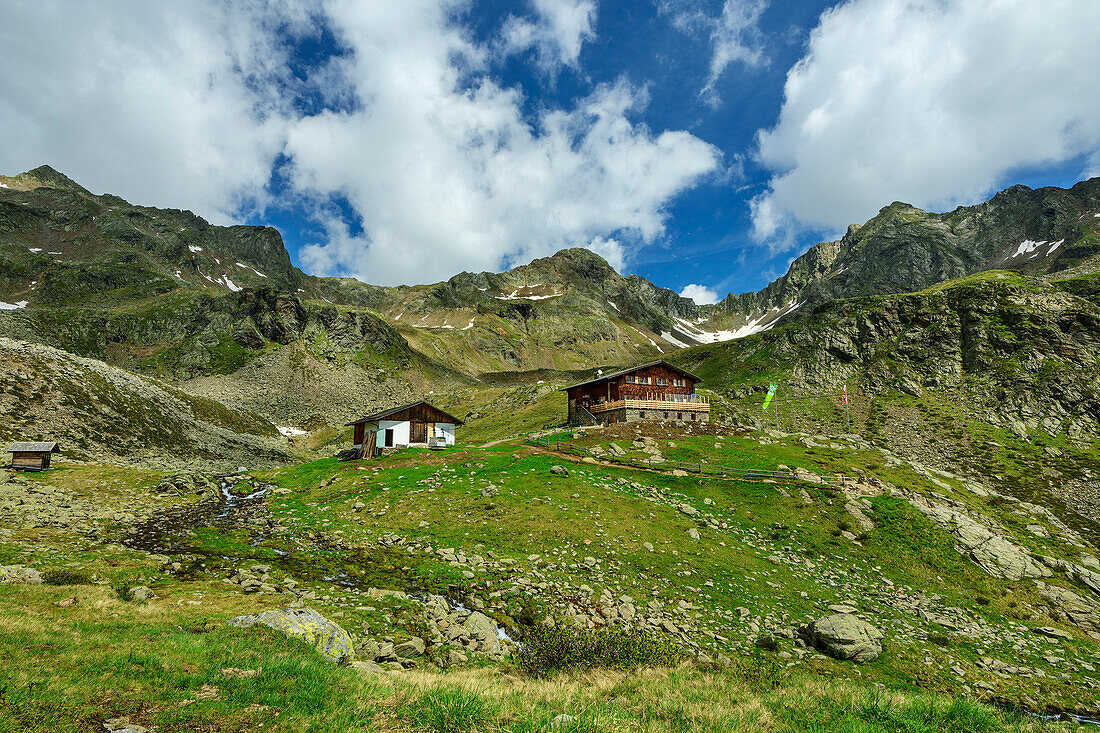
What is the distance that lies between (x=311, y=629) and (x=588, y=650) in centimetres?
939

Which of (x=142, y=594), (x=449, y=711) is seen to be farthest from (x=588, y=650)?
(x=142, y=594)

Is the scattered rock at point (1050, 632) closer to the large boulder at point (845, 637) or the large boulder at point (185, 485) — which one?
the large boulder at point (845, 637)

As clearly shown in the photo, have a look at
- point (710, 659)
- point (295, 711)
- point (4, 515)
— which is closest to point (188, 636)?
point (295, 711)

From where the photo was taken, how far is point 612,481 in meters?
37.6

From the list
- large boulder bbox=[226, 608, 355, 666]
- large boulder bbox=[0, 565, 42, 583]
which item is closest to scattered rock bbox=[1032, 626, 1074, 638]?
large boulder bbox=[226, 608, 355, 666]

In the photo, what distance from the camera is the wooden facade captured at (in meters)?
70.6

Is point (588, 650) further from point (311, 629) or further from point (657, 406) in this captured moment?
point (657, 406)

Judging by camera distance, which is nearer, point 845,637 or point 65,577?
point 65,577

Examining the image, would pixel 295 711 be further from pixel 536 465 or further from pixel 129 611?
pixel 536 465

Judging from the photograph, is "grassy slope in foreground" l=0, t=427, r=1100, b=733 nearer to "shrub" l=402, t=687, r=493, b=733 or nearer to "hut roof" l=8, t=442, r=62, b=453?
"shrub" l=402, t=687, r=493, b=733

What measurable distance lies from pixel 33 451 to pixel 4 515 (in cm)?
2219

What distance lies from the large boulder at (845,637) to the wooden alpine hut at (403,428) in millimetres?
48934

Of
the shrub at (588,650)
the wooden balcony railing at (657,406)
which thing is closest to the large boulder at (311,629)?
the shrub at (588,650)

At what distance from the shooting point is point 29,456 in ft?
139
